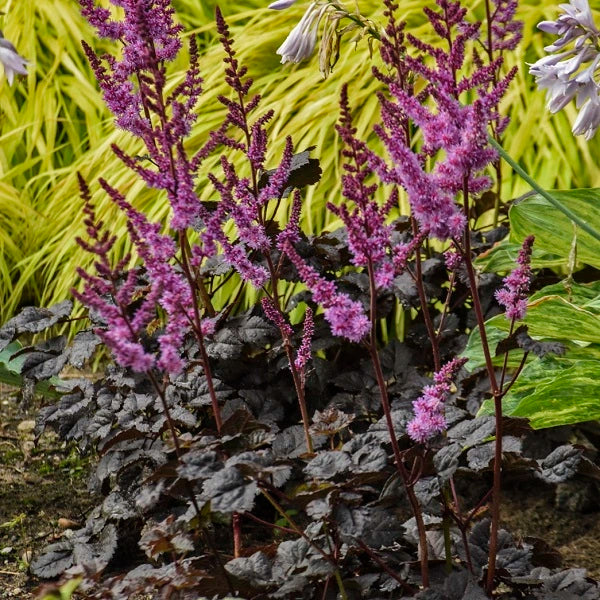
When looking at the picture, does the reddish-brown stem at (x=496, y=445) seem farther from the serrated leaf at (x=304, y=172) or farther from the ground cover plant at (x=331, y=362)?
the serrated leaf at (x=304, y=172)

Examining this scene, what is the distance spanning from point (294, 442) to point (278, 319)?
28 cm

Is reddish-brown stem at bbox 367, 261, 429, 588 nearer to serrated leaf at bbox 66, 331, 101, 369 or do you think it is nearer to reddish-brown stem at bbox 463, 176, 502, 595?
reddish-brown stem at bbox 463, 176, 502, 595

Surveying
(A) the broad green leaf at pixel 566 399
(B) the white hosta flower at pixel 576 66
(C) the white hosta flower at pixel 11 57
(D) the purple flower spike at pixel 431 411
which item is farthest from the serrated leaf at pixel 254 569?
(B) the white hosta flower at pixel 576 66

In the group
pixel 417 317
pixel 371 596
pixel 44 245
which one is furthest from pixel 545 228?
pixel 44 245

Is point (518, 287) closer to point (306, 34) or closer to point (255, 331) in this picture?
point (306, 34)

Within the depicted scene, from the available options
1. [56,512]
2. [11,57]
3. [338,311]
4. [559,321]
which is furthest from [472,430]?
[56,512]

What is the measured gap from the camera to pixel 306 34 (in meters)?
1.49

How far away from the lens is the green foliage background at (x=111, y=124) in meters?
2.65

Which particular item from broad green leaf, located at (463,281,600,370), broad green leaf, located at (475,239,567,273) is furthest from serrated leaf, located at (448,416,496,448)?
broad green leaf, located at (475,239,567,273)

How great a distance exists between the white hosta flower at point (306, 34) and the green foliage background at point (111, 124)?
3.49 ft

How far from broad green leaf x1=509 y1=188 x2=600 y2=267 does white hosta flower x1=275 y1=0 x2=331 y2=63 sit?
0.66m

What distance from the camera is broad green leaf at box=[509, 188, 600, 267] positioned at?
1.97 meters

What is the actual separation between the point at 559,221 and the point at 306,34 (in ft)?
2.50

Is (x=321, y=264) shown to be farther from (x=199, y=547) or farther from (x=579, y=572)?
(x=579, y=572)
